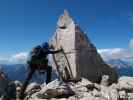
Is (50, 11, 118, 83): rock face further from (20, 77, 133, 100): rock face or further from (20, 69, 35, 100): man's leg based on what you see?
(20, 69, 35, 100): man's leg

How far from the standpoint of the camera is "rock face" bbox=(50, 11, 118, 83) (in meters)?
30.7

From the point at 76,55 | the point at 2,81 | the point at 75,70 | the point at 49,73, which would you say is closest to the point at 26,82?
the point at 49,73

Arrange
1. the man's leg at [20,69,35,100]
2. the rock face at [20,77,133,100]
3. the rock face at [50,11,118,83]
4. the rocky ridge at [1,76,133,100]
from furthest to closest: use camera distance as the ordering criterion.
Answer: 1. the rock face at [50,11,118,83]
2. the man's leg at [20,69,35,100]
3. the rocky ridge at [1,76,133,100]
4. the rock face at [20,77,133,100]

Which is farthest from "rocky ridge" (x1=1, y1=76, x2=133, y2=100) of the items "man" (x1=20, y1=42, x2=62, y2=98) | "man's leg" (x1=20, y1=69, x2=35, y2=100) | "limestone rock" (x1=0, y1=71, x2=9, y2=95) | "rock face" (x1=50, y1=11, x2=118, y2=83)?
"rock face" (x1=50, y1=11, x2=118, y2=83)

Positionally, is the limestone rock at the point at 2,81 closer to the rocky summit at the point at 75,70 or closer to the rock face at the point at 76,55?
the rocky summit at the point at 75,70

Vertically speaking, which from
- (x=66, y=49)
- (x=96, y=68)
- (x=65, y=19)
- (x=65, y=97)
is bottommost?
(x=65, y=97)

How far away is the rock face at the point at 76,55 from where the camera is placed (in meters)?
30.7

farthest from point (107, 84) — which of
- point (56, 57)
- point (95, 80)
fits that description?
point (56, 57)

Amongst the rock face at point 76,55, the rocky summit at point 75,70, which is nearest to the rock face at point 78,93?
the rocky summit at point 75,70

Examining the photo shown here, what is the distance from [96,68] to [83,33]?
407 centimetres

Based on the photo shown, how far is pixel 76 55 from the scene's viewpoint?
30578 millimetres

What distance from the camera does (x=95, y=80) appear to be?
3128 cm

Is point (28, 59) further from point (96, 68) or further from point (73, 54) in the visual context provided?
point (96, 68)

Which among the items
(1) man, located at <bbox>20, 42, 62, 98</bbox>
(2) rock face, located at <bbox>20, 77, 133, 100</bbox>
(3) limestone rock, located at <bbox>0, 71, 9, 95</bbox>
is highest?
(1) man, located at <bbox>20, 42, 62, 98</bbox>
